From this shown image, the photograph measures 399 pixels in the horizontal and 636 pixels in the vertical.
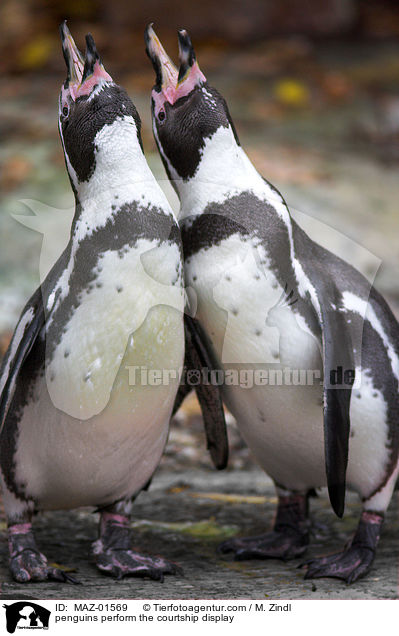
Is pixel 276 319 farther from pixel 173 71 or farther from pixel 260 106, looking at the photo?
pixel 260 106

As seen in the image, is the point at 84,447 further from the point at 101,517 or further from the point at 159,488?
the point at 159,488

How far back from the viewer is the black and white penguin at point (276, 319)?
1.54 metres

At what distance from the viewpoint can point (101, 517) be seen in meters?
1.69

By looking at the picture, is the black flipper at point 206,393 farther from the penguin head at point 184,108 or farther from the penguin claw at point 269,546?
the penguin head at point 184,108

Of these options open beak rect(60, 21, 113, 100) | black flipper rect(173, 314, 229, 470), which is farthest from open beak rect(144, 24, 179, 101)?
Answer: black flipper rect(173, 314, 229, 470)

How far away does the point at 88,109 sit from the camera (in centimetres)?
148

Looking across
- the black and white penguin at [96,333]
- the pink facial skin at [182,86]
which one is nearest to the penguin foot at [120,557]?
the black and white penguin at [96,333]

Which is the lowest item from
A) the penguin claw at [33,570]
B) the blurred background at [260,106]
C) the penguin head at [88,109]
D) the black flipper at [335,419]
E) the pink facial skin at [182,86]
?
the penguin claw at [33,570]

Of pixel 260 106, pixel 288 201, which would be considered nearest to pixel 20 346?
pixel 288 201

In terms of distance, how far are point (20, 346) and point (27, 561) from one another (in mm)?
374

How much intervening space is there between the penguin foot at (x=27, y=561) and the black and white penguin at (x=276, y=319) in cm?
43
